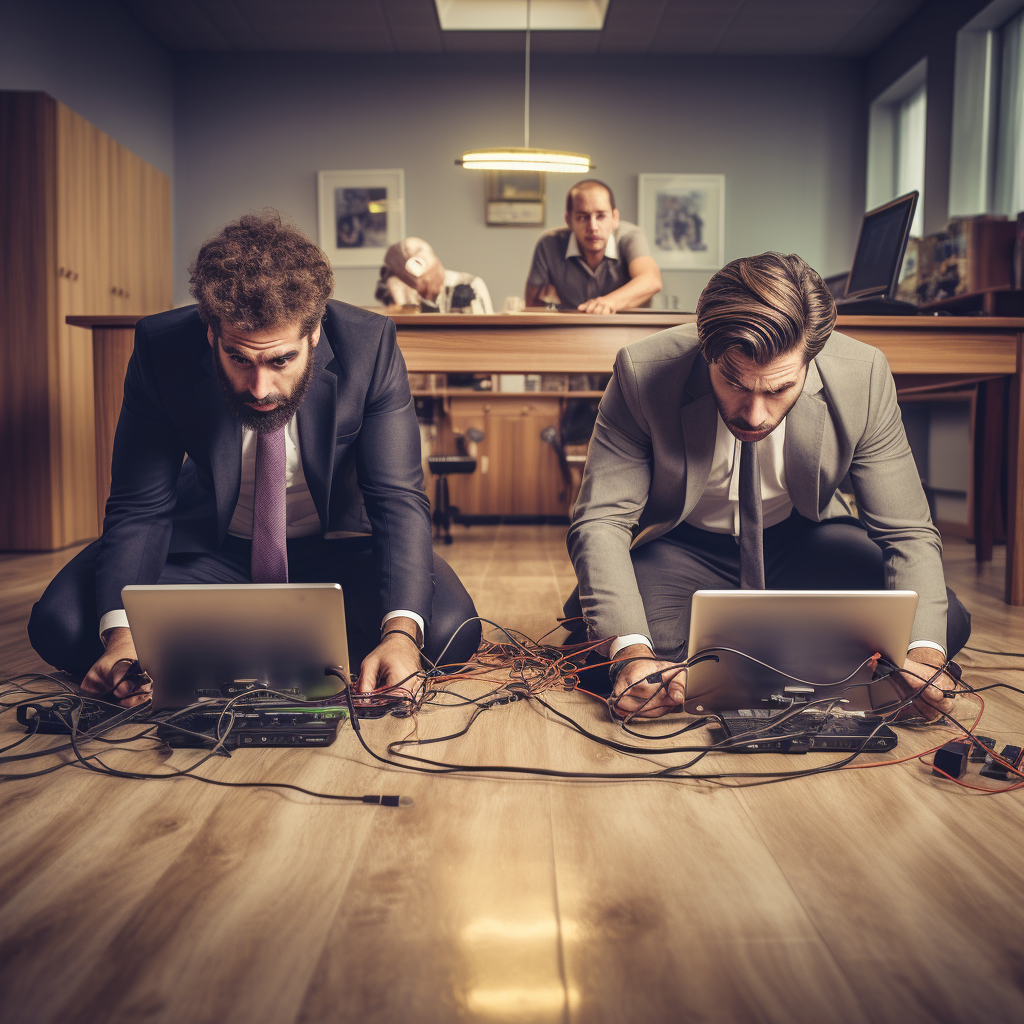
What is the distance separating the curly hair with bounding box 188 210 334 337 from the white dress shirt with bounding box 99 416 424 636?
0.75 feet

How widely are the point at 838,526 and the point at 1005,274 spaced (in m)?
2.95

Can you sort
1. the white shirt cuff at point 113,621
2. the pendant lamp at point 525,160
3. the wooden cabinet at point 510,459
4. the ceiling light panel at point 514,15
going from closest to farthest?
the white shirt cuff at point 113,621, the pendant lamp at point 525,160, the wooden cabinet at point 510,459, the ceiling light panel at point 514,15

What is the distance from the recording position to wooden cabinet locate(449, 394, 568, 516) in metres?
4.40

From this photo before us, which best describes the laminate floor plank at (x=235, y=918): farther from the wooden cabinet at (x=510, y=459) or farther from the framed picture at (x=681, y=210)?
the framed picture at (x=681, y=210)

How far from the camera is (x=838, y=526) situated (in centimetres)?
157

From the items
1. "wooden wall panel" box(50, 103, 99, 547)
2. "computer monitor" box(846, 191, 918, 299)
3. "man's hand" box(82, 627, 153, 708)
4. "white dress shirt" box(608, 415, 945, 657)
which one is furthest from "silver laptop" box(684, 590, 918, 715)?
"wooden wall panel" box(50, 103, 99, 547)

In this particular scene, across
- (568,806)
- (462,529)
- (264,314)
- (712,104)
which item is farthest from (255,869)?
(712,104)

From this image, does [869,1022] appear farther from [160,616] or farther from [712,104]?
[712,104]

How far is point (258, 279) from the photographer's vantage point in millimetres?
1185

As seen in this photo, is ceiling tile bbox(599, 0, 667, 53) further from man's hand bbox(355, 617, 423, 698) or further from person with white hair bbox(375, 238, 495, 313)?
man's hand bbox(355, 617, 423, 698)

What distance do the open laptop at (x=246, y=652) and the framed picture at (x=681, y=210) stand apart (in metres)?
4.68

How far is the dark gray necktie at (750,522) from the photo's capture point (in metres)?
1.32

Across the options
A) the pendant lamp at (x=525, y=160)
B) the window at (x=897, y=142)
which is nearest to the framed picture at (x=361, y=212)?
the pendant lamp at (x=525, y=160)

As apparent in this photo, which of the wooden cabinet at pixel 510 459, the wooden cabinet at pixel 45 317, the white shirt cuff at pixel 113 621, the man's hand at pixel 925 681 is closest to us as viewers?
the man's hand at pixel 925 681
